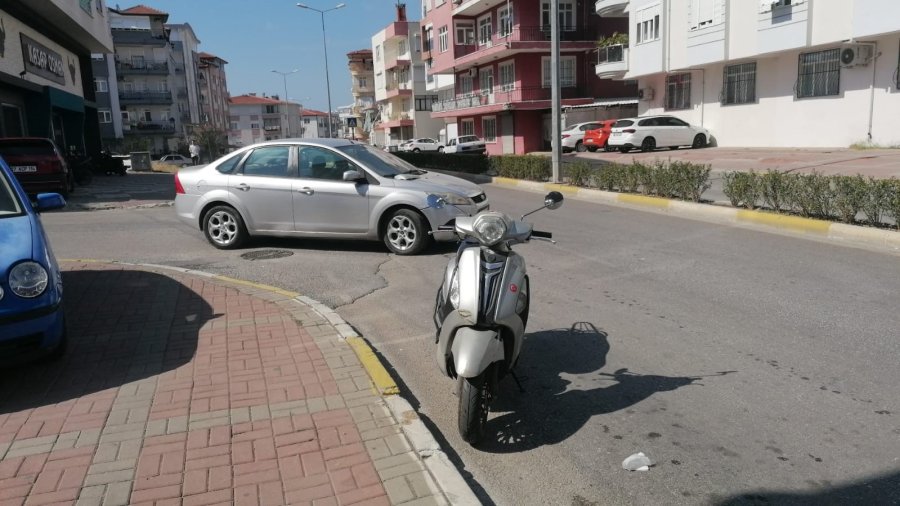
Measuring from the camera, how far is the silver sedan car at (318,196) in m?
8.73

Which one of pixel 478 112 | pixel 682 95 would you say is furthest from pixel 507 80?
pixel 682 95

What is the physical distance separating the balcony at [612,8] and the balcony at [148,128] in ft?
175

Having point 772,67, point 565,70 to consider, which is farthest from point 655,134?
point 565,70

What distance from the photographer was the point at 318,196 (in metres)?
8.90

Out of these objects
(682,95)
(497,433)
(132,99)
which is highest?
(132,99)

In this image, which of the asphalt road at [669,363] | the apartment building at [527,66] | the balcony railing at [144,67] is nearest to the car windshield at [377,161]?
the asphalt road at [669,363]

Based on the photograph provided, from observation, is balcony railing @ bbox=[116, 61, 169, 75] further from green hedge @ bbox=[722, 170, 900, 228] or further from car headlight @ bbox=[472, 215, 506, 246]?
car headlight @ bbox=[472, 215, 506, 246]

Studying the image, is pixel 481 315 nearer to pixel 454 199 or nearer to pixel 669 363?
pixel 669 363

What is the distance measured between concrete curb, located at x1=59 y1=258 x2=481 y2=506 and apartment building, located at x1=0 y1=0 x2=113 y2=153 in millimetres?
17388

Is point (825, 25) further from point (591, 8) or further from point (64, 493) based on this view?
point (64, 493)

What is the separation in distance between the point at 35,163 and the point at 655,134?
2257cm

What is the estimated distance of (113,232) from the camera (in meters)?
11.6

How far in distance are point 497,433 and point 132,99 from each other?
7748cm

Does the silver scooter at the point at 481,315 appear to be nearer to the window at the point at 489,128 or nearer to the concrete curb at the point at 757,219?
the concrete curb at the point at 757,219
